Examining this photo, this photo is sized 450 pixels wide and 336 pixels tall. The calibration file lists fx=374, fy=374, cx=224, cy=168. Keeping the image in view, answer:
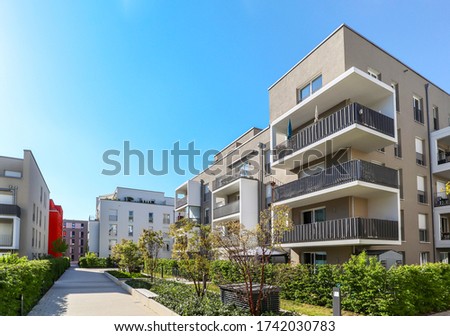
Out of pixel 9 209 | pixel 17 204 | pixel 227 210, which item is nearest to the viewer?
pixel 227 210

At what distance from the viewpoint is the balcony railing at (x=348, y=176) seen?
1591 centimetres

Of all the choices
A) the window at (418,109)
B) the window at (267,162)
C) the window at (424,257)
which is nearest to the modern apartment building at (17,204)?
the window at (267,162)

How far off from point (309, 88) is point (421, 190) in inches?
334

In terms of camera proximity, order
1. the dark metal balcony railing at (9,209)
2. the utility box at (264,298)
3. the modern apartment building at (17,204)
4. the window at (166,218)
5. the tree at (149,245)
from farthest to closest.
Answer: the window at (166,218), the modern apartment building at (17,204), the dark metal balcony railing at (9,209), the tree at (149,245), the utility box at (264,298)

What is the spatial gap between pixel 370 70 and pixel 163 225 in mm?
56927

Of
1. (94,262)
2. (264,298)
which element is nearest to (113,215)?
(94,262)

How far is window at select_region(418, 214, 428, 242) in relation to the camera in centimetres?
1995

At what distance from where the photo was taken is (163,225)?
70.3 meters

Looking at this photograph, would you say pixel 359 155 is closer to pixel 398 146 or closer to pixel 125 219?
pixel 398 146

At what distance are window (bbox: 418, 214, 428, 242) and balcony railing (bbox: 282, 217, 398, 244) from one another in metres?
Answer: 4.51

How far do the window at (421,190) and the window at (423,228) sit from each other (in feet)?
2.94

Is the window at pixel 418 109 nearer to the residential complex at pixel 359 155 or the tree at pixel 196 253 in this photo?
the residential complex at pixel 359 155

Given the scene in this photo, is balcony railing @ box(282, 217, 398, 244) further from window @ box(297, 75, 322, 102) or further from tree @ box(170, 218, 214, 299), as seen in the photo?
window @ box(297, 75, 322, 102)

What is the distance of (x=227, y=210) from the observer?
93.2 ft
